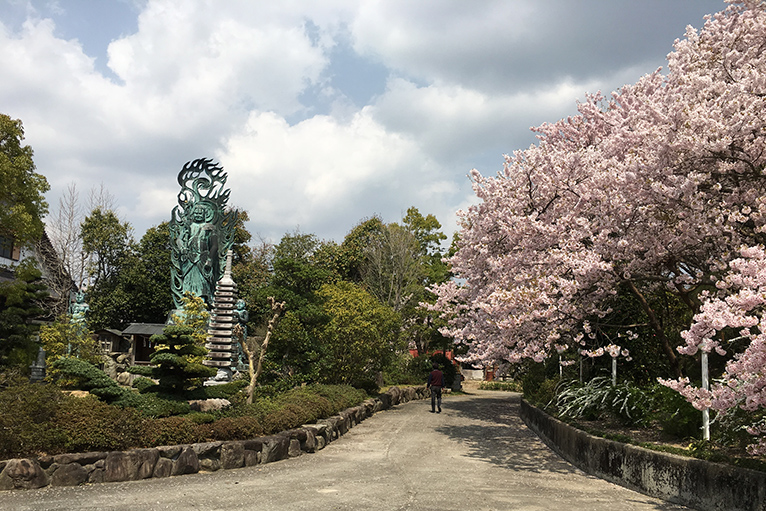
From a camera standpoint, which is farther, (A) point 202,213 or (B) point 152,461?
(A) point 202,213

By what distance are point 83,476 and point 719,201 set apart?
37.1ft

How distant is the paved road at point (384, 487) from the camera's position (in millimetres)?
7340

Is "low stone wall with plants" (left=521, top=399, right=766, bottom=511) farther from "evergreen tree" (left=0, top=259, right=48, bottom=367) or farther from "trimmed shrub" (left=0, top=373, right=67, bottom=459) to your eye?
"evergreen tree" (left=0, top=259, right=48, bottom=367)

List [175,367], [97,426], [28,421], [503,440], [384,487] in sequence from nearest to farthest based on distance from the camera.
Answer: [28,421]
[384,487]
[97,426]
[175,367]
[503,440]

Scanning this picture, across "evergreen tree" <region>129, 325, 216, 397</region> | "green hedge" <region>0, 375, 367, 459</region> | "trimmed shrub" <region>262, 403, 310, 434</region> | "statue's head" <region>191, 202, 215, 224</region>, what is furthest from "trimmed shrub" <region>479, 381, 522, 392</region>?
"evergreen tree" <region>129, 325, 216, 397</region>

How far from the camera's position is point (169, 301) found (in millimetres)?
41812

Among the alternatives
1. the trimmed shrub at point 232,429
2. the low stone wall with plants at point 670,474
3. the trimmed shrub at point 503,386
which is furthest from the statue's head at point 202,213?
the low stone wall with plants at point 670,474

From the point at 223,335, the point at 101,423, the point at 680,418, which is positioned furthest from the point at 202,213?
the point at 680,418

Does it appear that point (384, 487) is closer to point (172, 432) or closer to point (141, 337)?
point (172, 432)

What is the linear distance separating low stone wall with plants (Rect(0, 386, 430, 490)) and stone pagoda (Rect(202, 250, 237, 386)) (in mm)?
10082

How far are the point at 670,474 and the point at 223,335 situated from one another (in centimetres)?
1751

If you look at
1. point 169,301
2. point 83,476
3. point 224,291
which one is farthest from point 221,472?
point 169,301

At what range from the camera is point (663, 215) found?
9.66 metres

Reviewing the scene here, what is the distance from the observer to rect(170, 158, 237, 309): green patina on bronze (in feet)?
100
